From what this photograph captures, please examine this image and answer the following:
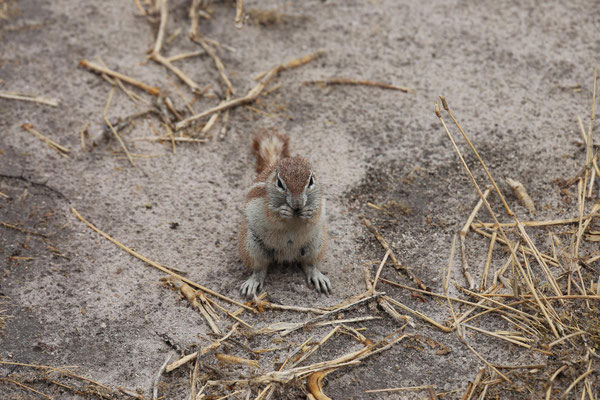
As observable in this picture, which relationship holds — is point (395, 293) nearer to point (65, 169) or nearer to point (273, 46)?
point (65, 169)

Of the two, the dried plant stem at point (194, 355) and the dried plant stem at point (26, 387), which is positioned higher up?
the dried plant stem at point (194, 355)

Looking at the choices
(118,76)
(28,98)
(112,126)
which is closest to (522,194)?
(112,126)

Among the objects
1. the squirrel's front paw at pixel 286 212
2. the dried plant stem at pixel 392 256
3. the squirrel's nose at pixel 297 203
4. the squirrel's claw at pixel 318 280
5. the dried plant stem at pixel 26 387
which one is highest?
the squirrel's nose at pixel 297 203

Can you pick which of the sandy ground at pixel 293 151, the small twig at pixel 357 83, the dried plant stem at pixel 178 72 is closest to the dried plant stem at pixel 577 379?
the sandy ground at pixel 293 151

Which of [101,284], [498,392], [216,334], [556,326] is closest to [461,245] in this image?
[556,326]

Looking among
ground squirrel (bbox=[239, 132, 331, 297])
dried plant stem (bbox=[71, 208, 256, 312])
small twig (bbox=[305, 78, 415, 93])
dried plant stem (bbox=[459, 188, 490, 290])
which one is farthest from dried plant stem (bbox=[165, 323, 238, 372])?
small twig (bbox=[305, 78, 415, 93])

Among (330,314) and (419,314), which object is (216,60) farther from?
(419,314)

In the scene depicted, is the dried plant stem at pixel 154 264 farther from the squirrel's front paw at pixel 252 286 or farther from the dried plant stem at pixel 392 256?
the dried plant stem at pixel 392 256
